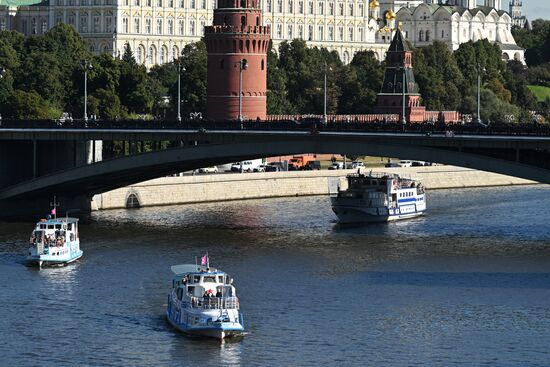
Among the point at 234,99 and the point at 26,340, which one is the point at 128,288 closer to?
the point at 26,340

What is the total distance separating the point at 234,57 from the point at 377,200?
118 ft

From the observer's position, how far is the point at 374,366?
62000 millimetres

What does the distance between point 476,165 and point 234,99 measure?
5100cm

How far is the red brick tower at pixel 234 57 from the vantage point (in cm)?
13750

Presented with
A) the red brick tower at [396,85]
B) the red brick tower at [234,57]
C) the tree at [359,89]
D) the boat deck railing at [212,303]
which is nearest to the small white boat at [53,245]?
the boat deck railing at [212,303]

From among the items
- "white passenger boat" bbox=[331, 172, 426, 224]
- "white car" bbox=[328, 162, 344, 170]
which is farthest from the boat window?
"white car" bbox=[328, 162, 344, 170]

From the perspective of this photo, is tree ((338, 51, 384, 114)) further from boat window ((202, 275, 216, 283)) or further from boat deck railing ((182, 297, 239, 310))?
boat deck railing ((182, 297, 239, 310))

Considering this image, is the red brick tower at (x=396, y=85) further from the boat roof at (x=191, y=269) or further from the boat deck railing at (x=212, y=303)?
the boat deck railing at (x=212, y=303)

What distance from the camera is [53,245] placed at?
81750mm

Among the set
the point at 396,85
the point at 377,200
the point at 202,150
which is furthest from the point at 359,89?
the point at 202,150

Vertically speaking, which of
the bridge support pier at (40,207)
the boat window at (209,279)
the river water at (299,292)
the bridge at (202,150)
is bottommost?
the river water at (299,292)

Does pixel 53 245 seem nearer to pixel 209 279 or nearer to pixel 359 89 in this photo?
pixel 209 279

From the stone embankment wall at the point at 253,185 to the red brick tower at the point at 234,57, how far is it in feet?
41.1

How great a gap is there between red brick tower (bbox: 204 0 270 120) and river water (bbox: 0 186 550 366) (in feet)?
114
